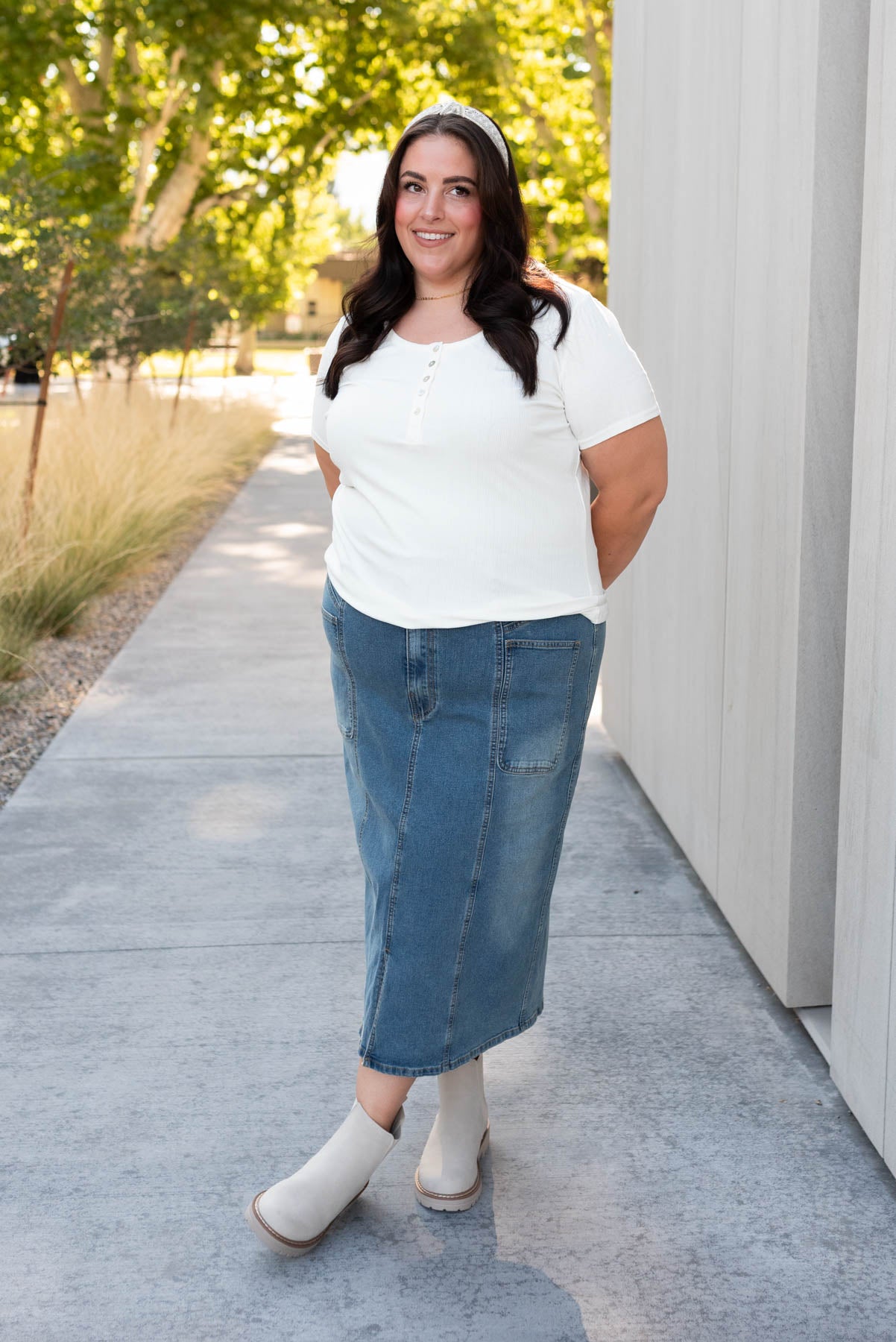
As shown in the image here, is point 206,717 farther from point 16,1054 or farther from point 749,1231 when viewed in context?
point 749,1231

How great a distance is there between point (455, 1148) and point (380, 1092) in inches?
7.5

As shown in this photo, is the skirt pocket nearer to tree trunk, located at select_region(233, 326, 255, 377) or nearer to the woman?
the woman

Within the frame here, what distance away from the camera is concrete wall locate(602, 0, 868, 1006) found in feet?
9.47

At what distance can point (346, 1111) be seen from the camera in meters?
2.78

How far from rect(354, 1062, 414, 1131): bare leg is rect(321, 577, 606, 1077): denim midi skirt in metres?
0.04

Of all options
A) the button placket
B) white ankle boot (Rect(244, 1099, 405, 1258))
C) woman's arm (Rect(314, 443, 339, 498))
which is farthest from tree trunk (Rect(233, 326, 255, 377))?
white ankle boot (Rect(244, 1099, 405, 1258))

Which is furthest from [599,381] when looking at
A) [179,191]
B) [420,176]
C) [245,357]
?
[245,357]

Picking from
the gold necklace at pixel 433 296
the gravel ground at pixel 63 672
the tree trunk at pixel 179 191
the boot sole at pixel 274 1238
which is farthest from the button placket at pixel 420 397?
the tree trunk at pixel 179 191

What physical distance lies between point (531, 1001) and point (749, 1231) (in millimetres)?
537

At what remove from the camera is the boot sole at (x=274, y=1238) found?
2311 millimetres

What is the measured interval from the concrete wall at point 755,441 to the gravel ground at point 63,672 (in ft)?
7.58

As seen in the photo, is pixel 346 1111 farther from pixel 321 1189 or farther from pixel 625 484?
pixel 625 484

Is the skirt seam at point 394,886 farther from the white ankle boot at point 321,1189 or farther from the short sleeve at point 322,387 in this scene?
the short sleeve at point 322,387

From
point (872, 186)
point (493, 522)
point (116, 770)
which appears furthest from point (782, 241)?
point (116, 770)
